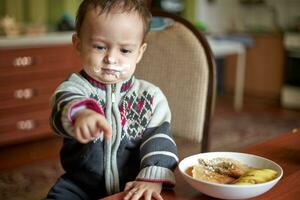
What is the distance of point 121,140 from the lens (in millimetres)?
1014

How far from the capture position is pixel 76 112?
0.76m

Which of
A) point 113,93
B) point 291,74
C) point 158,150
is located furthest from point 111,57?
point 291,74

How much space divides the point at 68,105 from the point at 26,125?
2599mm

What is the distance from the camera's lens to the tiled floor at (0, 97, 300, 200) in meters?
2.59

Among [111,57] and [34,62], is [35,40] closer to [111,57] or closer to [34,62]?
[34,62]

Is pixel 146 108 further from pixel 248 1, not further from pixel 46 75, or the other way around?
pixel 248 1

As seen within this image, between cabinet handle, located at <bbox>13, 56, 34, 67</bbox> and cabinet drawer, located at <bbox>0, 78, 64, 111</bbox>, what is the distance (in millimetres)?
142

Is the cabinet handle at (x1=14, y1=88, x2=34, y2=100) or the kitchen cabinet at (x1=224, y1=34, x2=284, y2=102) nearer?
the cabinet handle at (x1=14, y1=88, x2=34, y2=100)

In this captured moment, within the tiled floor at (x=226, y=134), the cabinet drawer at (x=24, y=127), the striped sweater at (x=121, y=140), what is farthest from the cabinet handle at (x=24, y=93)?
the striped sweater at (x=121, y=140)

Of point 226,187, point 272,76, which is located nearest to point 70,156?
point 226,187

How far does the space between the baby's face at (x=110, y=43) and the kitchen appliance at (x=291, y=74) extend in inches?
163

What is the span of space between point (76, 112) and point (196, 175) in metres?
0.26

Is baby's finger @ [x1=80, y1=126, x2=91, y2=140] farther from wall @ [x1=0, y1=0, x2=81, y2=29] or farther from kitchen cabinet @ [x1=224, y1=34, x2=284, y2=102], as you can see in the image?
kitchen cabinet @ [x1=224, y1=34, x2=284, y2=102]

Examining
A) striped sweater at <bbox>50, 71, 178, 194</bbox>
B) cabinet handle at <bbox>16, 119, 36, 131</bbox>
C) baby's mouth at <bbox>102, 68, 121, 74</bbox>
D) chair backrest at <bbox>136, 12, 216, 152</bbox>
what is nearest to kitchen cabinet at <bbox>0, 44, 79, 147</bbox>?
cabinet handle at <bbox>16, 119, 36, 131</bbox>
